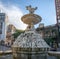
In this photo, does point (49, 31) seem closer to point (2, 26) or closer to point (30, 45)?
point (2, 26)

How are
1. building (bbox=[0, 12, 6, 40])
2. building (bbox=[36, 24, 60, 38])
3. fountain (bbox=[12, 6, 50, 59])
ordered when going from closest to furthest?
1. fountain (bbox=[12, 6, 50, 59])
2. building (bbox=[36, 24, 60, 38])
3. building (bbox=[0, 12, 6, 40])

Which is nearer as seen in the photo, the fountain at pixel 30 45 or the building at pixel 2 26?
the fountain at pixel 30 45

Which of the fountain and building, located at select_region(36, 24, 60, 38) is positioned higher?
building, located at select_region(36, 24, 60, 38)

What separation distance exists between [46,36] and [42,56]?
67.2ft

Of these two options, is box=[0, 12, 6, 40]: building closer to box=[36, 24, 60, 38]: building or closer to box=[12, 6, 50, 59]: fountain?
box=[36, 24, 60, 38]: building

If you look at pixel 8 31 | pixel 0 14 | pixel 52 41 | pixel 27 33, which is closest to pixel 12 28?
pixel 8 31

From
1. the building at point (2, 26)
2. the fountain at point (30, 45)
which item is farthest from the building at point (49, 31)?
the fountain at point (30, 45)

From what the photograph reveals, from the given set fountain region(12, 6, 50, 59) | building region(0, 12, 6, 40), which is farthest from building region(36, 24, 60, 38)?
fountain region(12, 6, 50, 59)

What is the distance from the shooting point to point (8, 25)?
116 feet

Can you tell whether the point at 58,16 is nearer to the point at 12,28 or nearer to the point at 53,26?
the point at 53,26

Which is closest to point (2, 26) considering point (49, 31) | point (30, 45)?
point (49, 31)

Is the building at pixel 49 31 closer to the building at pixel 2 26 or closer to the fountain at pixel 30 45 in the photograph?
the building at pixel 2 26

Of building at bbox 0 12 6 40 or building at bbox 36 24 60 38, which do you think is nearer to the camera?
building at bbox 36 24 60 38

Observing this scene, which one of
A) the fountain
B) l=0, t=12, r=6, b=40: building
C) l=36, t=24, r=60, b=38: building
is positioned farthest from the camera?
l=0, t=12, r=6, b=40: building
